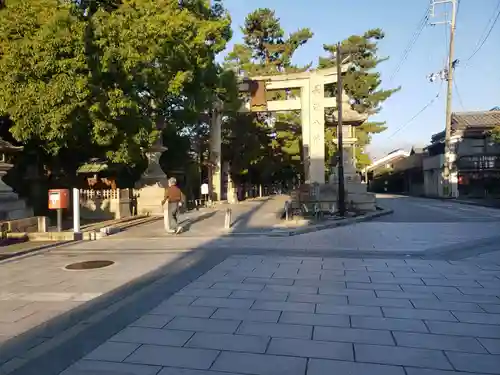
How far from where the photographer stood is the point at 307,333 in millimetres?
4316

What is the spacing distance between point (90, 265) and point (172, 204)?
485cm

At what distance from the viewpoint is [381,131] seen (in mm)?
40406

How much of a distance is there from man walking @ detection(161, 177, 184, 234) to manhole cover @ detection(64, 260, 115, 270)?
425 cm

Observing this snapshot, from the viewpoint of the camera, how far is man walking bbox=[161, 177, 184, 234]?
12688 millimetres

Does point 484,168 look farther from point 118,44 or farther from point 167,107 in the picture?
point 118,44

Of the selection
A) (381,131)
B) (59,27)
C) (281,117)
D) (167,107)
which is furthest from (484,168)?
(59,27)

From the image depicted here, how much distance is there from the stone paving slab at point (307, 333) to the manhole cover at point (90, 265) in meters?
2.60

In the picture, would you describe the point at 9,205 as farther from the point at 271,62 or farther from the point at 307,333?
the point at 271,62

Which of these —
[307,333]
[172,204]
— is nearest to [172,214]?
[172,204]

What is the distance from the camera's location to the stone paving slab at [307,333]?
11.7ft

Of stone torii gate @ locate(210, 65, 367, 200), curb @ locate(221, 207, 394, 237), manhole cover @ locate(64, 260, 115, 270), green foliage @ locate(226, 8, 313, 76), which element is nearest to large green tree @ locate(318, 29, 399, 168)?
green foliage @ locate(226, 8, 313, 76)

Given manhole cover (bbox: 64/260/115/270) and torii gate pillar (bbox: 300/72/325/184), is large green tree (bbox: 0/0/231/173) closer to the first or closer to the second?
manhole cover (bbox: 64/260/115/270)

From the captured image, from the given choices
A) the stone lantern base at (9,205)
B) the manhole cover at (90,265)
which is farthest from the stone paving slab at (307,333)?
the stone lantern base at (9,205)

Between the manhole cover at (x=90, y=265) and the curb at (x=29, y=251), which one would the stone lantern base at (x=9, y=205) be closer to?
the curb at (x=29, y=251)
